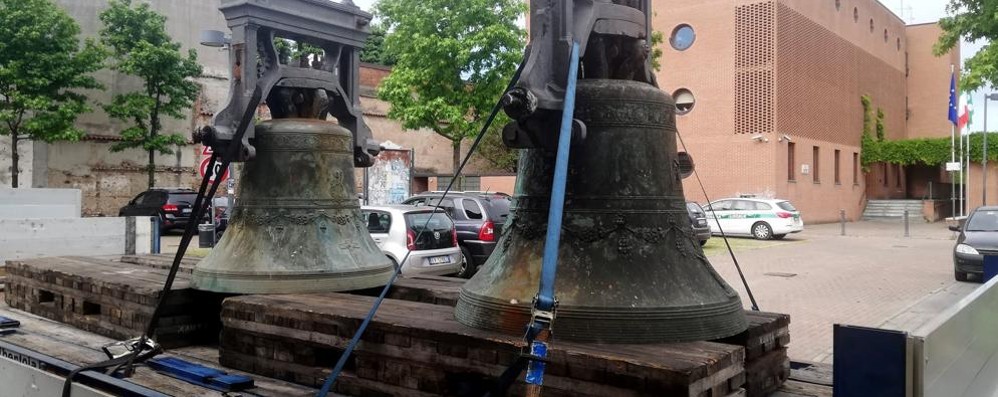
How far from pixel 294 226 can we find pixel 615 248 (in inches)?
103

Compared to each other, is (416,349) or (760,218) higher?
(760,218)

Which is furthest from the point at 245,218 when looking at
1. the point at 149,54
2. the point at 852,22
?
the point at 852,22

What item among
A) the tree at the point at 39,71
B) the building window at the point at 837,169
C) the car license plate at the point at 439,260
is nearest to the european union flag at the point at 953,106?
the building window at the point at 837,169

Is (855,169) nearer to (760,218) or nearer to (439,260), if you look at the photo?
(760,218)

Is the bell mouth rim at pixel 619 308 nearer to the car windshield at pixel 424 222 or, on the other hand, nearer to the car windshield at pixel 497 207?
the car windshield at pixel 424 222

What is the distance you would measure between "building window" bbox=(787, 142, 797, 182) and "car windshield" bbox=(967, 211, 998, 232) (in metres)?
19.3

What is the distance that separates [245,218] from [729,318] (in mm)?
3320

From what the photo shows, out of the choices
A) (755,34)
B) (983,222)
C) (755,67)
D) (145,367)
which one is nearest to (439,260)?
(145,367)

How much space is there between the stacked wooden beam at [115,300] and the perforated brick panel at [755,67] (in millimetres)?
31278

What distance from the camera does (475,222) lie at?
15398 mm

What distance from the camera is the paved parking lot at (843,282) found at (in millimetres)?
10742

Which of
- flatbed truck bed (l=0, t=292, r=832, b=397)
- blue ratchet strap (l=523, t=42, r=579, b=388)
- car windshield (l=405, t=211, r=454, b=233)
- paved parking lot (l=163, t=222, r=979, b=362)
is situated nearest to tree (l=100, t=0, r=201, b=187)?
paved parking lot (l=163, t=222, r=979, b=362)

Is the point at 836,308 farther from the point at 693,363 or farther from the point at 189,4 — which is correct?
the point at 189,4

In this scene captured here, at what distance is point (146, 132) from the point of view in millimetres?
28344
